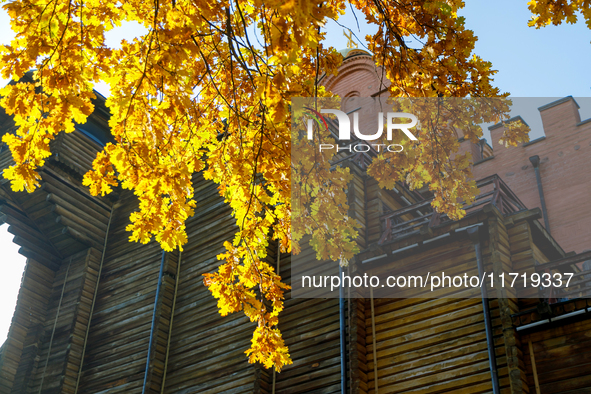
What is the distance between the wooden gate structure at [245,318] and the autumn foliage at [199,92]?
3.30 metres

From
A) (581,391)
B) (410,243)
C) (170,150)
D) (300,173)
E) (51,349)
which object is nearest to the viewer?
(170,150)

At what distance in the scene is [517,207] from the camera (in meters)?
15.5

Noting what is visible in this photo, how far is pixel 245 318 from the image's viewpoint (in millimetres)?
12055

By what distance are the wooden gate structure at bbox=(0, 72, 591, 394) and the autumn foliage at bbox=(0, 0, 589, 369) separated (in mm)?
3297

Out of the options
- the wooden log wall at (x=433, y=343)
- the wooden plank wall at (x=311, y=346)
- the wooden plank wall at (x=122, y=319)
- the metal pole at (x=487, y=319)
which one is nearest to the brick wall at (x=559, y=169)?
the metal pole at (x=487, y=319)

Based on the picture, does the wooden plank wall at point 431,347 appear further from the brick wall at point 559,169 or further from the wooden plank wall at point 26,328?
the wooden plank wall at point 26,328

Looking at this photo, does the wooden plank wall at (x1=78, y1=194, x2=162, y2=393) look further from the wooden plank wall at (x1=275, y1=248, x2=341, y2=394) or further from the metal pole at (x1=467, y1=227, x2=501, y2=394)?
the metal pole at (x1=467, y1=227, x2=501, y2=394)

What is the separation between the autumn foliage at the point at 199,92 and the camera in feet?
17.3

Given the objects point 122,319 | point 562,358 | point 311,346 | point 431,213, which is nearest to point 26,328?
point 122,319

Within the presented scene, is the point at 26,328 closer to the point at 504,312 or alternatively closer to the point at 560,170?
the point at 504,312

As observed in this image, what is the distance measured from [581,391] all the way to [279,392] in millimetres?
5280

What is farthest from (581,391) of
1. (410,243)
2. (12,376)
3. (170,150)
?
(12,376)

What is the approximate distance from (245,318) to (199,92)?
683cm

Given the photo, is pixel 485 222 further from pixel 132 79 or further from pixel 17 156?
pixel 17 156
